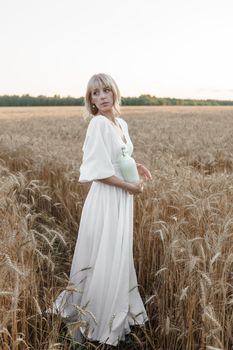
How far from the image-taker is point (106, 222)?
8.32ft

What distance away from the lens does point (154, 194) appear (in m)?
3.96

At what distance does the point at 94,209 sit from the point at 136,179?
0.30 meters

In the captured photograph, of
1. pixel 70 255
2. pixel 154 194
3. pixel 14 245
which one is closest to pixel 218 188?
pixel 154 194

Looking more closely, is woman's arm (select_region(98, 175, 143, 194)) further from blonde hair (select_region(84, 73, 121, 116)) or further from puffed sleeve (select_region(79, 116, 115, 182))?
blonde hair (select_region(84, 73, 121, 116))

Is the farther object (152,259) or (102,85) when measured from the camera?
(152,259)

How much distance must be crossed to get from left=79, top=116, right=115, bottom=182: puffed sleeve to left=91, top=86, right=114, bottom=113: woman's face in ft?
0.29

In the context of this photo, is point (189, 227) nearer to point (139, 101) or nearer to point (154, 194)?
point (154, 194)

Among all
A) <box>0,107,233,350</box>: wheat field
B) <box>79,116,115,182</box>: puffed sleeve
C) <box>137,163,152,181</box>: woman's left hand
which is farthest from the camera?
<box>137,163,152,181</box>: woman's left hand

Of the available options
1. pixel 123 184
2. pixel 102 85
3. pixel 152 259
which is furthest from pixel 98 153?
pixel 152 259

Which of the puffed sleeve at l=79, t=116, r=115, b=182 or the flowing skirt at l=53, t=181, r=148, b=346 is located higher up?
the puffed sleeve at l=79, t=116, r=115, b=182

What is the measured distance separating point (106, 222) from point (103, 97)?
705mm

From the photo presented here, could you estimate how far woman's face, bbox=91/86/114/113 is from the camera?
99.5 inches

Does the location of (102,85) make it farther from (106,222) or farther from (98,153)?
(106,222)

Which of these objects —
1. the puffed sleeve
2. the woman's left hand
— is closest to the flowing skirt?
the puffed sleeve
